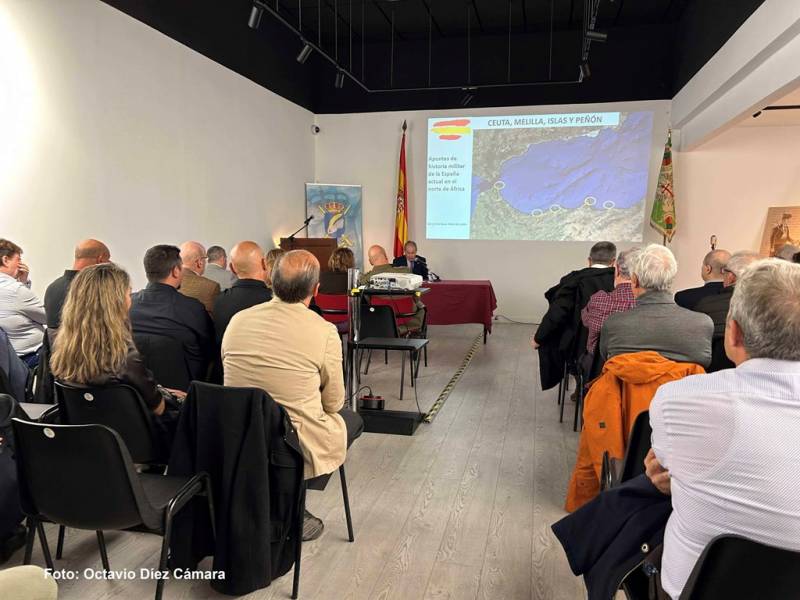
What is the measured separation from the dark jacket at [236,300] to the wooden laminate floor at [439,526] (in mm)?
1056

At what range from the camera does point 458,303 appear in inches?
240

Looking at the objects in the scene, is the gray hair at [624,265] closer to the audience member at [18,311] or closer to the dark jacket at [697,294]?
the dark jacket at [697,294]

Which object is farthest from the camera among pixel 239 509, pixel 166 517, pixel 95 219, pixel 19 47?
pixel 95 219

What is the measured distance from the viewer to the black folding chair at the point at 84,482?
1487 mm

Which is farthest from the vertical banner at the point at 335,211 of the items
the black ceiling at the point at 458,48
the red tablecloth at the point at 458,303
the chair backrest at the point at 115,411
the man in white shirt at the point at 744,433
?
the man in white shirt at the point at 744,433

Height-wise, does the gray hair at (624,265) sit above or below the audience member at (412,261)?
above

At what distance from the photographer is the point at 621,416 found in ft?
7.29

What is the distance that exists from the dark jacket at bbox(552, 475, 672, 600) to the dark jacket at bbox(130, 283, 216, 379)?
1.98 metres

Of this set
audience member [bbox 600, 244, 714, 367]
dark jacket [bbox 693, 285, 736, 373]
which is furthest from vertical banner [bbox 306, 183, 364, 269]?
audience member [bbox 600, 244, 714, 367]

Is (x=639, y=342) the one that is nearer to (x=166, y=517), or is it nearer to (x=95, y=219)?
(x=166, y=517)

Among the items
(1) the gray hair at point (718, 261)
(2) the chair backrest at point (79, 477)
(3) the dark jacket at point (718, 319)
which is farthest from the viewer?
(1) the gray hair at point (718, 261)

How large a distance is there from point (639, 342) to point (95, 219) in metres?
4.26

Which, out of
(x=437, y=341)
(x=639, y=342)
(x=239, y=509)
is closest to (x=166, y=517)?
(x=239, y=509)

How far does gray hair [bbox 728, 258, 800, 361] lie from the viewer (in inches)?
41.5
